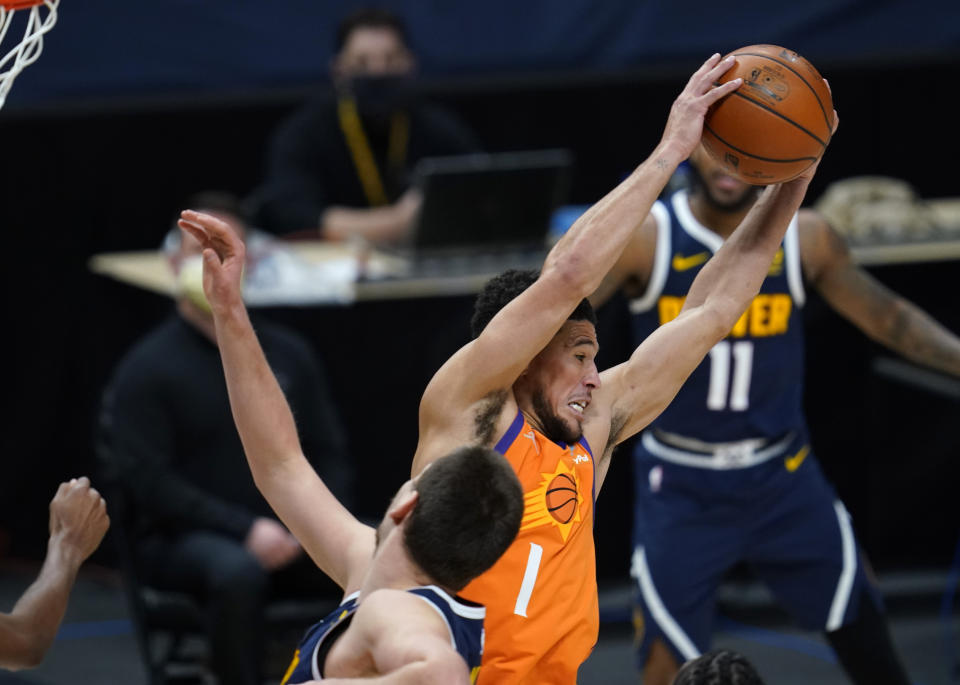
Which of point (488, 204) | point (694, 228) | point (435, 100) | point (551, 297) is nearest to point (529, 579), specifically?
point (551, 297)

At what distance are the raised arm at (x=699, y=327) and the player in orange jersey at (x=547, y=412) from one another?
4.7 inches

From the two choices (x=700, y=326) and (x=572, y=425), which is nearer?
(x=572, y=425)

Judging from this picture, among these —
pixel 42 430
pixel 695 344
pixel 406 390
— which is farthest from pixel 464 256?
pixel 695 344

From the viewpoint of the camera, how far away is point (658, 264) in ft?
16.0

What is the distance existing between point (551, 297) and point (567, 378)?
269mm

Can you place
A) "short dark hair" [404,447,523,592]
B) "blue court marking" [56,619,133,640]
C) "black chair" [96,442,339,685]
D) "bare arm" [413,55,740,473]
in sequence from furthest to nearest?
"blue court marking" [56,619,133,640] < "black chair" [96,442,339,685] < "bare arm" [413,55,740,473] < "short dark hair" [404,447,523,592]

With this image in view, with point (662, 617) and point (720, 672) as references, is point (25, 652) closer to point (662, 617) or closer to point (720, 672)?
point (720, 672)

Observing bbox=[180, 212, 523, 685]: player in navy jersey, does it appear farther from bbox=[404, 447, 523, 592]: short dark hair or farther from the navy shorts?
the navy shorts

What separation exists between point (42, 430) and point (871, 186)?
13.5ft

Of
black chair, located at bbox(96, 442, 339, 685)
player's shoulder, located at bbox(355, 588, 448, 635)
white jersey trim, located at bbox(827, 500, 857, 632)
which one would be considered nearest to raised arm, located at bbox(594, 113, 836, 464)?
player's shoulder, located at bbox(355, 588, 448, 635)

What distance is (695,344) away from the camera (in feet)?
12.0

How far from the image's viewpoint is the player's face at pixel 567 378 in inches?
135

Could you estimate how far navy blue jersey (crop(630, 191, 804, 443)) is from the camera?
486 cm

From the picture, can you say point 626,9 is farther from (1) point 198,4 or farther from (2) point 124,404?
(2) point 124,404
